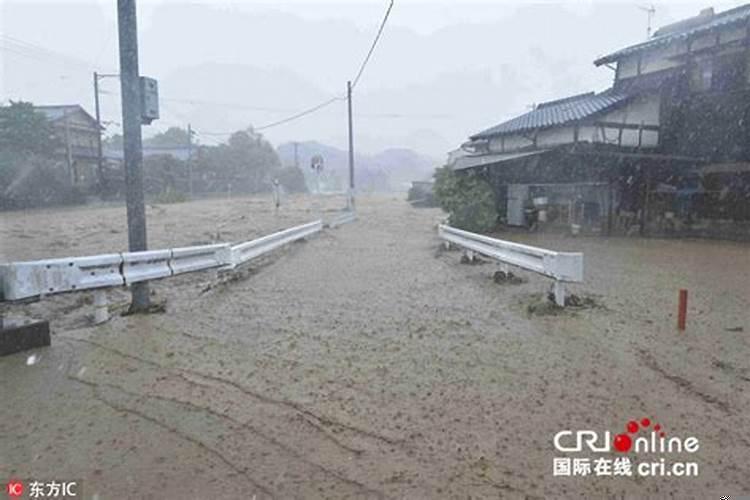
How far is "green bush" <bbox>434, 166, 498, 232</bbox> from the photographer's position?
17.6m

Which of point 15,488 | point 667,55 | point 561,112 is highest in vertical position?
point 667,55

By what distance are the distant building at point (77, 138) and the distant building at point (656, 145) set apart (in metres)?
31.3

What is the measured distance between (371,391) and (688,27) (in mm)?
22023

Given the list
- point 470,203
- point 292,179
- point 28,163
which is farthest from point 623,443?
point 292,179

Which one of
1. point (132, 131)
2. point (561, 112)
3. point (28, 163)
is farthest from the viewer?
point (28, 163)

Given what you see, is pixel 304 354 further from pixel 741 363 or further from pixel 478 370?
→ pixel 741 363

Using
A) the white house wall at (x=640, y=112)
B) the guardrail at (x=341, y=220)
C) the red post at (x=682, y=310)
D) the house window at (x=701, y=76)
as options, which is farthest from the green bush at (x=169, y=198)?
the red post at (x=682, y=310)

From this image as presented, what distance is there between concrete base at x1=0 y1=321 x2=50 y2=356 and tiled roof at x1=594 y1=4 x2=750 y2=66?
60.4 feet

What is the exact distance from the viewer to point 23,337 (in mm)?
4680

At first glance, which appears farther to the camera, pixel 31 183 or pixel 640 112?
pixel 31 183

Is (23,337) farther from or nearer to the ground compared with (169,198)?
nearer to the ground

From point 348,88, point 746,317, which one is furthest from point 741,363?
point 348,88

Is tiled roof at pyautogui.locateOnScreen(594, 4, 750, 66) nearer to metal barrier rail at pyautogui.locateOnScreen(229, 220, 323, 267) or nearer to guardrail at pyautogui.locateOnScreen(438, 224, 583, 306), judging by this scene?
guardrail at pyautogui.locateOnScreen(438, 224, 583, 306)

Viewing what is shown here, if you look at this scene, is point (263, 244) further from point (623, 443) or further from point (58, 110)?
point (58, 110)
